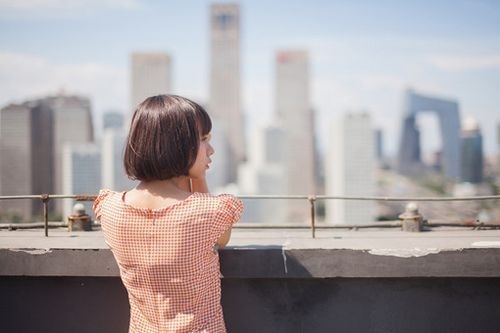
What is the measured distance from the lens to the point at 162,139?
179 cm

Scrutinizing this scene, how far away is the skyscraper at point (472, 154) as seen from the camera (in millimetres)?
110438

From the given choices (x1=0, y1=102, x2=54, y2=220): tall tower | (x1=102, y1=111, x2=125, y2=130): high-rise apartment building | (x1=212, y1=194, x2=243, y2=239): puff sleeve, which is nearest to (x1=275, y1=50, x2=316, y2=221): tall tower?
(x1=102, y1=111, x2=125, y2=130): high-rise apartment building

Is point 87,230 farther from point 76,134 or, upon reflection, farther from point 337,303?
point 76,134

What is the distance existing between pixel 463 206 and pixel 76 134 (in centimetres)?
8584

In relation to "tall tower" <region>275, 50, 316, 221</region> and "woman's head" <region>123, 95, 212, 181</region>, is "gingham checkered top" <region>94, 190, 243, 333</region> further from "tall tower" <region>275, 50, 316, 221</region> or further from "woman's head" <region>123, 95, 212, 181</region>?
"tall tower" <region>275, 50, 316, 221</region>

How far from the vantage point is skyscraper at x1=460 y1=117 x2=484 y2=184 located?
110 metres

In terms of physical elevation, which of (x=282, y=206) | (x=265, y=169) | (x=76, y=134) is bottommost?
(x=282, y=206)

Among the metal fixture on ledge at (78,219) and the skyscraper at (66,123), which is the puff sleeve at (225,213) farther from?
the skyscraper at (66,123)

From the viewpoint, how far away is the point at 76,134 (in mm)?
116312

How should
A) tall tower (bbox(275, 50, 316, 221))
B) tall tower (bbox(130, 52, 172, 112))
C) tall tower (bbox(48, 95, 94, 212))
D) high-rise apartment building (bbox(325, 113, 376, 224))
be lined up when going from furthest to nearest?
tall tower (bbox(130, 52, 172, 112)) → tall tower (bbox(275, 50, 316, 221)) → high-rise apartment building (bbox(325, 113, 376, 224)) → tall tower (bbox(48, 95, 94, 212))

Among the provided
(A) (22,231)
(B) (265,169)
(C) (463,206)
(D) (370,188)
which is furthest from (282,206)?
(A) (22,231)

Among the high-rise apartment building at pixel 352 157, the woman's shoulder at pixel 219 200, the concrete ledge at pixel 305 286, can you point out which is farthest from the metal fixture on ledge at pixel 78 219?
the high-rise apartment building at pixel 352 157

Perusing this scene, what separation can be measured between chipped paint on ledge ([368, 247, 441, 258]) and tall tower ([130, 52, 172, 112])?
19219 cm

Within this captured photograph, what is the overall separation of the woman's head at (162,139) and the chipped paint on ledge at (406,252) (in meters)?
1.07
